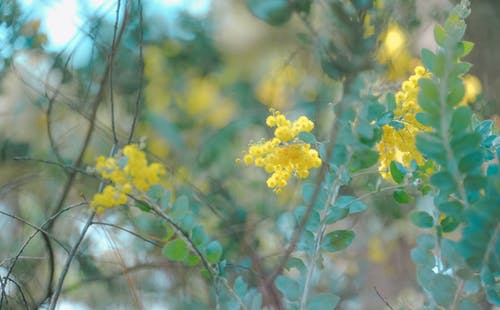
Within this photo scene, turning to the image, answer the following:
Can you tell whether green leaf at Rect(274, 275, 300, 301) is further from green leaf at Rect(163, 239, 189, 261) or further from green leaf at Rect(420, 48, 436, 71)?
green leaf at Rect(420, 48, 436, 71)

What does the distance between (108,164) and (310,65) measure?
4.40 feet

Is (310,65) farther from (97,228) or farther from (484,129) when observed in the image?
(484,129)

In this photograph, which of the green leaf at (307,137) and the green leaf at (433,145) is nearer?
the green leaf at (433,145)

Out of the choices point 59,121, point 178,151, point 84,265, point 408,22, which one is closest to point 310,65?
point 408,22

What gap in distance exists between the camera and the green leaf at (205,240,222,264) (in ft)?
2.97

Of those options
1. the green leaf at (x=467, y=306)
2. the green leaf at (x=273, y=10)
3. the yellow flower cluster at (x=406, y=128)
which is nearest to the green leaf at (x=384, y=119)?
the yellow flower cluster at (x=406, y=128)

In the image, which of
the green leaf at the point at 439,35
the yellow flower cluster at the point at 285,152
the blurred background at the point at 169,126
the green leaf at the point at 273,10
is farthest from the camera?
the green leaf at the point at 273,10

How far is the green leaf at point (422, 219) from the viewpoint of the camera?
87cm

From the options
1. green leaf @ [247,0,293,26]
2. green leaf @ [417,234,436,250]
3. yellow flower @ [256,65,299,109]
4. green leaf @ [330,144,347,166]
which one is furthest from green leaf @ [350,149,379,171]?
yellow flower @ [256,65,299,109]

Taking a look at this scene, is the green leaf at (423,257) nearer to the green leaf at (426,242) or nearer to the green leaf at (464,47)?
the green leaf at (426,242)

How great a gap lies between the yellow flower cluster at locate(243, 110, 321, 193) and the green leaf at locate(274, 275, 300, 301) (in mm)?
149

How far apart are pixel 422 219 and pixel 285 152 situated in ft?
0.71

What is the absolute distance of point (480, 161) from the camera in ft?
2.52

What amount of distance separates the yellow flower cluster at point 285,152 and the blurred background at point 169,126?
14 centimetres
